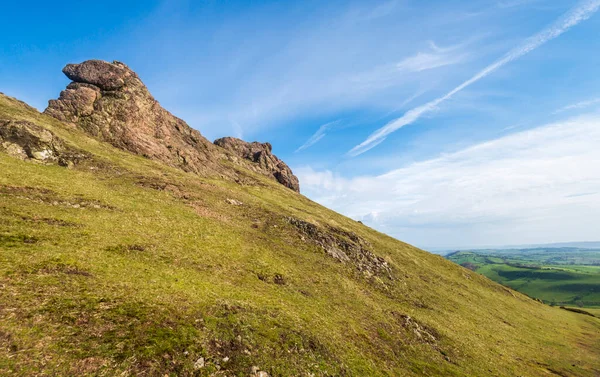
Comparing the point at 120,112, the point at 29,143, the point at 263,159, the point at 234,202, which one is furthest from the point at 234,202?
the point at 263,159

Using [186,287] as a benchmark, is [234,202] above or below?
above

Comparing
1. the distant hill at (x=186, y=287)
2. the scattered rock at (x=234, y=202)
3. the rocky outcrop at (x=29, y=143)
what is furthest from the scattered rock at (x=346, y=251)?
the rocky outcrop at (x=29, y=143)

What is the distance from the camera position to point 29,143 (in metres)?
48.8

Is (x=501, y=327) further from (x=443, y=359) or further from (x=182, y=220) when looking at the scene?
(x=182, y=220)

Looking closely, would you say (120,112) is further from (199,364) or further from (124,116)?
(199,364)

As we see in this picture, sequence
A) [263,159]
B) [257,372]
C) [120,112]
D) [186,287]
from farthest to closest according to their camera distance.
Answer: [263,159]
[120,112]
[186,287]
[257,372]

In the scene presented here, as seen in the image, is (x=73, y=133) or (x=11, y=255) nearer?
(x=11, y=255)

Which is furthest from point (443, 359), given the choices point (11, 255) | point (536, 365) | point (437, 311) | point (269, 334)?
point (11, 255)

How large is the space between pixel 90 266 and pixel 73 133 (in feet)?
188

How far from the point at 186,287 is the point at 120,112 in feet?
241

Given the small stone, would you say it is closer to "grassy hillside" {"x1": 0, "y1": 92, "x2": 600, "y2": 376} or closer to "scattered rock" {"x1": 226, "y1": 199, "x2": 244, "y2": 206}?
"grassy hillside" {"x1": 0, "y1": 92, "x2": 600, "y2": 376}

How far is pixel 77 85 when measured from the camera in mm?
80812

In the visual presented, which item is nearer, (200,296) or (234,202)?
(200,296)

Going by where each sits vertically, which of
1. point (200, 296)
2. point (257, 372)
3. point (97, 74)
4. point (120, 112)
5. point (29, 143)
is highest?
point (97, 74)
